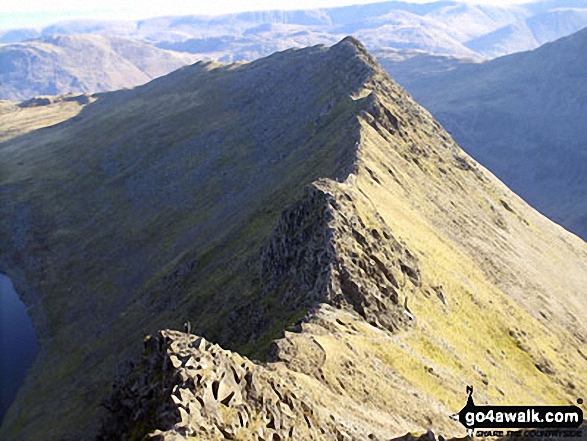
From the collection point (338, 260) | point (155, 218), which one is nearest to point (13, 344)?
point (155, 218)

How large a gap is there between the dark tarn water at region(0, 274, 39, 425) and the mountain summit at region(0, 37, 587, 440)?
2.59 meters

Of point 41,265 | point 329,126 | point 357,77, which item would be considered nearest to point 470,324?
point 329,126

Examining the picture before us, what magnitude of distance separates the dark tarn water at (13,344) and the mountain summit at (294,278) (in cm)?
259

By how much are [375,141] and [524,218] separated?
4664 centimetres

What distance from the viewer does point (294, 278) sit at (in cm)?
5975

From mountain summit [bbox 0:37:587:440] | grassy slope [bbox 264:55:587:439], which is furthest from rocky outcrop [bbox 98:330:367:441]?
grassy slope [bbox 264:55:587:439]

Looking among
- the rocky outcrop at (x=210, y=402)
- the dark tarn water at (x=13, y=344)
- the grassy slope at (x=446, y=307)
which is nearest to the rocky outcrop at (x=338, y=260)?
the grassy slope at (x=446, y=307)

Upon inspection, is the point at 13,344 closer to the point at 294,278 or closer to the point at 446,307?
the point at 294,278

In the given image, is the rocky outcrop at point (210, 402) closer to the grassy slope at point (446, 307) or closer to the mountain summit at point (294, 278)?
the mountain summit at point (294, 278)

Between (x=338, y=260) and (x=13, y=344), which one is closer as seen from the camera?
(x=338, y=260)

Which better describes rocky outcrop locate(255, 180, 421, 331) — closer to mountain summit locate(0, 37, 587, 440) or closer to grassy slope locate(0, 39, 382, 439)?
mountain summit locate(0, 37, 587, 440)

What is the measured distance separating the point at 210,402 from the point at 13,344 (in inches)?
3555

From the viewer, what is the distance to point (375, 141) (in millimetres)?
106188

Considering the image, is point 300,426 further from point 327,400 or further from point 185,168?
point 185,168
